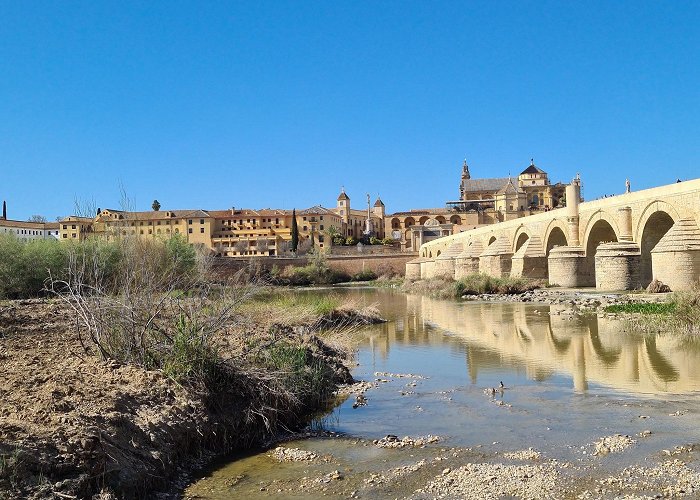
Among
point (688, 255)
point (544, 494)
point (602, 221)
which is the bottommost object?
point (544, 494)

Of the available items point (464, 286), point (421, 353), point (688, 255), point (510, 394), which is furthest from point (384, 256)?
point (510, 394)

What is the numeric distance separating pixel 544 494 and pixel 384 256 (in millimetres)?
60552

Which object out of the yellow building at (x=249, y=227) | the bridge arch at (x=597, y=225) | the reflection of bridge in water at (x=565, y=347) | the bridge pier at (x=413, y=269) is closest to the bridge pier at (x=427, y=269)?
the bridge pier at (x=413, y=269)

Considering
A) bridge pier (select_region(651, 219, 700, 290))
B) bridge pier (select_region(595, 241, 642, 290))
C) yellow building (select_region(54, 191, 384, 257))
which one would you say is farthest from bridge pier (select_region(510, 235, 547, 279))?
yellow building (select_region(54, 191, 384, 257))

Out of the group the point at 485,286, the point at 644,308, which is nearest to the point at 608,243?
the point at 485,286

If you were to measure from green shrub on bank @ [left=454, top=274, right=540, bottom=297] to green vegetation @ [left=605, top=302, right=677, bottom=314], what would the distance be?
10.9m

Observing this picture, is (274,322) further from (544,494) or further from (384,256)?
(384,256)

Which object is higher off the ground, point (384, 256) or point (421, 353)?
point (384, 256)

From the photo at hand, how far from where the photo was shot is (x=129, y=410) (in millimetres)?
5852

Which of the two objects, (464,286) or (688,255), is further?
(464,286)

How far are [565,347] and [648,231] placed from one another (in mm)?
14788

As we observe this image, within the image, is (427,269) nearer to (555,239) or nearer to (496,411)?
(555,239)

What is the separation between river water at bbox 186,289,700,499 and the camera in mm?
5688

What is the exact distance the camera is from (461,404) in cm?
830
